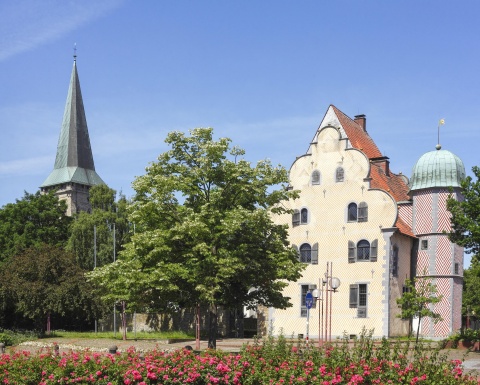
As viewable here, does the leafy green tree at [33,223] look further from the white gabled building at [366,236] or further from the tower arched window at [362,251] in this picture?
the tower arched window at [362,251]

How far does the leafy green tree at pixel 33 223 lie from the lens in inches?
2484

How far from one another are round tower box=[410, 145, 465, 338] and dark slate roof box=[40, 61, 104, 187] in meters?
62.5

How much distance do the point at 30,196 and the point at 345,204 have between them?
40.7 meters

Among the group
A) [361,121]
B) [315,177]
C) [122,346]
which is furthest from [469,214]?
[361,121]

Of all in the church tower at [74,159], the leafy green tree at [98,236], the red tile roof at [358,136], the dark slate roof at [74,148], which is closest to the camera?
the red tile roof at [358,136]

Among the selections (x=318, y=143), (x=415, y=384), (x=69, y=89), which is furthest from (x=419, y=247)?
(x=69, y=89)

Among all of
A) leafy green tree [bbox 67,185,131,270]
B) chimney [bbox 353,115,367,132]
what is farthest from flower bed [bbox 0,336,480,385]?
leafy green tree [bbox 67,185,131,270]

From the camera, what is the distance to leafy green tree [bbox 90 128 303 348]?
2658 cm

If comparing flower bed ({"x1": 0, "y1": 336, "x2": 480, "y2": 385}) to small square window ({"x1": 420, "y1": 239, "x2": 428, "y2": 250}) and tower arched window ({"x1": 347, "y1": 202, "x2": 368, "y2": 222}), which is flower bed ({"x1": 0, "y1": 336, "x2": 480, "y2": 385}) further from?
small square window ({"x1": 420, "y1": 239, "x2": 428, "y2": 250})

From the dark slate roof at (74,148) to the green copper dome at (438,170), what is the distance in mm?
62500

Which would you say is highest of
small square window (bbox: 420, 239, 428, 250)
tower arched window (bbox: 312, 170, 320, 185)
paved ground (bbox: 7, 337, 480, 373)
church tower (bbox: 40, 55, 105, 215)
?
church tower (bbox: 40, 55, 105, 215)

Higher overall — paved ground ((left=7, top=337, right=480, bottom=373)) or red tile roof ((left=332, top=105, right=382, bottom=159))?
red tile roof ((left=332, top=105, right=382, bottom=159))

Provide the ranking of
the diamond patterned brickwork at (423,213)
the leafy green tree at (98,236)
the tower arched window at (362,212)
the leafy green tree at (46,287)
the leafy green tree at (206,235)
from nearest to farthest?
the leafy green tree at (206,235), the diamond patterned brickwork at (423,213), the tower arched window at (362,212), the leafy green tree at (46,287), the leafy green tree at (98,236)

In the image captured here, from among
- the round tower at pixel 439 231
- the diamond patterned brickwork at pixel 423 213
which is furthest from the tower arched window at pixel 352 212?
the diamond patterned brickwork at pixel 423 213
